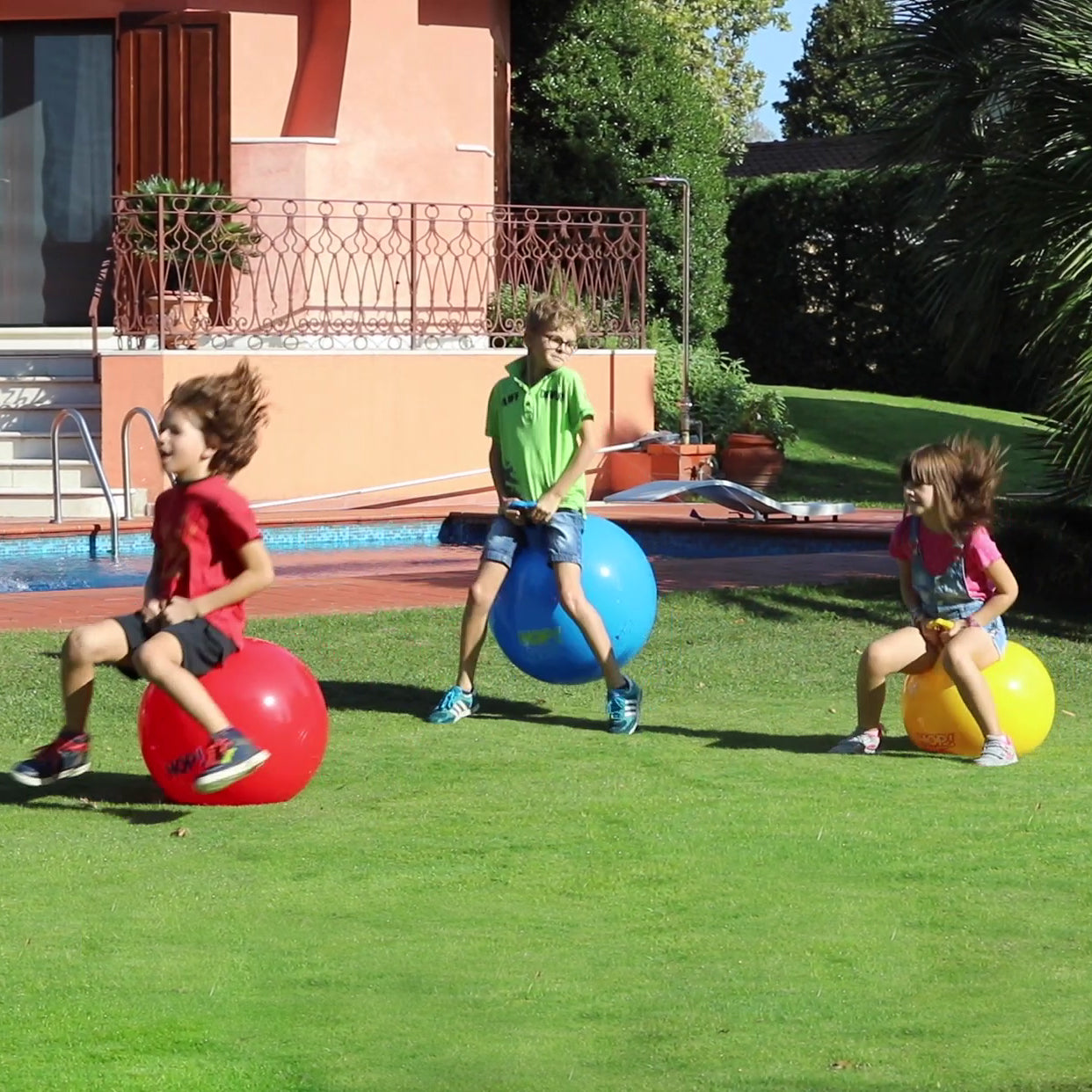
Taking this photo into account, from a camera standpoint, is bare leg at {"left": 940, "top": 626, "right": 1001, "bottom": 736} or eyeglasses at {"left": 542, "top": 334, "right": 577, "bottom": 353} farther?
eyeglasses at {"left": 542, "top": 334, "right": 577, "bottom": 353}

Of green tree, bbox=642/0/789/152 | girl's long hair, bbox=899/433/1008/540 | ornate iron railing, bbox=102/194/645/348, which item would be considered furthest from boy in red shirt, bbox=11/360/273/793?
green tree, bbox=642/0/789/152

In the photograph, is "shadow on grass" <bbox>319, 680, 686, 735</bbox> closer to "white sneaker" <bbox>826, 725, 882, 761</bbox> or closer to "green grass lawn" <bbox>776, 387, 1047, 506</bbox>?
"white sneaker" <bbox>826, 725, 882, 761</bbox>

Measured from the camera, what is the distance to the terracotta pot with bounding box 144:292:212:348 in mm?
16406

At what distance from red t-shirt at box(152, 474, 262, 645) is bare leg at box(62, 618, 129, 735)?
232 mm

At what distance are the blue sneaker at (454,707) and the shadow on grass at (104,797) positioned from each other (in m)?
1.45

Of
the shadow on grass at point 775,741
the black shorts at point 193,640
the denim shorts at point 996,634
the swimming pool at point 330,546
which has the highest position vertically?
the black shorts at point 193,640

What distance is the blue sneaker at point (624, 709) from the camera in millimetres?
7441

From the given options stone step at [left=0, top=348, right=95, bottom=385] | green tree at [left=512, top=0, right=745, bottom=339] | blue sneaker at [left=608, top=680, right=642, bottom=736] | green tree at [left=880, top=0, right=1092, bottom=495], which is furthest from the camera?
green tree at [left=512, top=0, right=745, bottom=339]

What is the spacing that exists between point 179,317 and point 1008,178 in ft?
27.3

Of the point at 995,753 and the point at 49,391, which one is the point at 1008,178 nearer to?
the point at 995,753

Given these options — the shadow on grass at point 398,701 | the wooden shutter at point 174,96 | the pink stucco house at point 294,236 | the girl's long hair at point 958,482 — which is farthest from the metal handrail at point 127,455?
the girl's long hair at point 958,482

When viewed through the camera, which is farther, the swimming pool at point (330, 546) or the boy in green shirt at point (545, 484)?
the swimming pool at point (330, 546)

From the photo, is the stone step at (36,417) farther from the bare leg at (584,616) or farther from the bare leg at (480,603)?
the bare leg at (584,616)

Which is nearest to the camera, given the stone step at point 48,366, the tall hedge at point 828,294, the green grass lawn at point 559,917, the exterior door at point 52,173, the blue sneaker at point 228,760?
the green grass lawn at point 559,917
